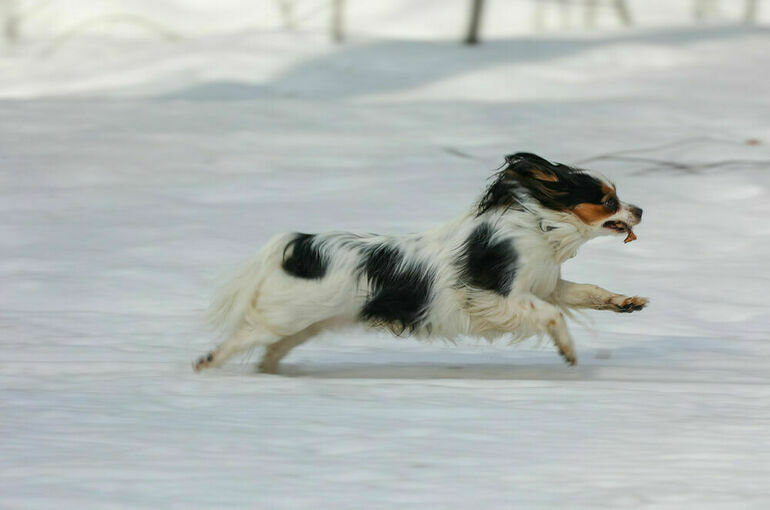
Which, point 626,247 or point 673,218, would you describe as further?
point 673,218

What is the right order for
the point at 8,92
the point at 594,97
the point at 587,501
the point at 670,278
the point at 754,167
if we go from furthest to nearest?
the point at 8,92, the point at 594,97, the point at 754,167, the point at 670,278, the point at 587,501

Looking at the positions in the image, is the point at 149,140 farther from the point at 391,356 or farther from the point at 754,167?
the point at 391,356

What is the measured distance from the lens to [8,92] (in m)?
15.9

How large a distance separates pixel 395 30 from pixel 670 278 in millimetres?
17600

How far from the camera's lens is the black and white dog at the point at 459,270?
15.5 ft

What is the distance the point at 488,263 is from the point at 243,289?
0.98m

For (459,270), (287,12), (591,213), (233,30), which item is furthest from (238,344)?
(287,12)

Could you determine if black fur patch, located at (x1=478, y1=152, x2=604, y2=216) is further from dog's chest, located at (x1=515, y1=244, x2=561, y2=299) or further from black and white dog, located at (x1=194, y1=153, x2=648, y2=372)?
dog's chest, located at (x1=515, y1=244, x2=561, y2=299)

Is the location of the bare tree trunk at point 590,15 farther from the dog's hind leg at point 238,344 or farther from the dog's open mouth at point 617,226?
the dog's hind leg at point 238,344

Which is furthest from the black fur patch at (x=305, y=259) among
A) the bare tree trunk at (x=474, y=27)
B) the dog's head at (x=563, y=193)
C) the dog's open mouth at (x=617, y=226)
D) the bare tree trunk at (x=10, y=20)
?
the bare tree trunk at (x=10, y=20)

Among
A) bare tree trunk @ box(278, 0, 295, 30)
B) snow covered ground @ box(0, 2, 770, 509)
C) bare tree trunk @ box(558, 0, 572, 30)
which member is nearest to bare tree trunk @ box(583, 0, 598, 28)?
bare tree trunk @ box(558, 0, 572, 30)

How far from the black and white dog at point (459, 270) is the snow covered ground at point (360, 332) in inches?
9.0

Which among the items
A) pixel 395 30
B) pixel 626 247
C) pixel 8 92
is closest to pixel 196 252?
pixel 626 247

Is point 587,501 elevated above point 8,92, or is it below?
above
